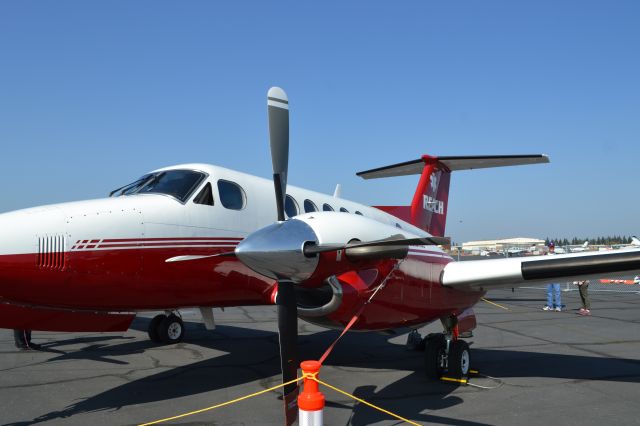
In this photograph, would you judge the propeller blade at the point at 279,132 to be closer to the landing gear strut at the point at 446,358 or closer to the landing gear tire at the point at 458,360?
the landing gear strut at the point at 446,358

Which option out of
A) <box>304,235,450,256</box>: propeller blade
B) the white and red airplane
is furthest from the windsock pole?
<box>304,235,450,256</box>: propeller blade

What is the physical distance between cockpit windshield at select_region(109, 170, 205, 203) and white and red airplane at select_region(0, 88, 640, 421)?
21 millimetres

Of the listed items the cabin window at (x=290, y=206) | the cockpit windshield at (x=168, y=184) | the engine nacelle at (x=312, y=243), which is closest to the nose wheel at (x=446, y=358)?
the engine nacelle at (x=312, y=243)

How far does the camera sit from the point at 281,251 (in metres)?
4.95

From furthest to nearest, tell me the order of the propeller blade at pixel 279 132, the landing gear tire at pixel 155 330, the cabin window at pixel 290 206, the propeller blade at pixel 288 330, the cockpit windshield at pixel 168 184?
the landing gear tire at pixel 155 330
the cabin window at pixel 290 206
the cockpit windshield at pixel 168 184
the propeller blade at pixel 279 132
the propeller blade at pixel 288 330

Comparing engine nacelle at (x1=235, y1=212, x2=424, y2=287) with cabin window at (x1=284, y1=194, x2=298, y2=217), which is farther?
cabin window at (x1=284, y1=194, x2=298, y2=217)

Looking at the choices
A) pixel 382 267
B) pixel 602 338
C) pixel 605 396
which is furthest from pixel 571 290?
pixel 382 267

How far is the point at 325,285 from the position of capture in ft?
19.4

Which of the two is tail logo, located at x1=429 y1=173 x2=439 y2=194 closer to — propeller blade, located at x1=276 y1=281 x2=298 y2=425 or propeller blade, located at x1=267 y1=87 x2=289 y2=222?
propeller blade, located at x1=267 y1=87 x2=289 y2=222

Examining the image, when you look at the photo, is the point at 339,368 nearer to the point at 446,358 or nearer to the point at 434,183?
the point at 446,358

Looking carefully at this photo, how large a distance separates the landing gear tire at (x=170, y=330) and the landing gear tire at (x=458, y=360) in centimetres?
585

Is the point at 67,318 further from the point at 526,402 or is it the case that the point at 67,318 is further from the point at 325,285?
the point at 526,402

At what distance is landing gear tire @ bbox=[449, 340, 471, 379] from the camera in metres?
7.27

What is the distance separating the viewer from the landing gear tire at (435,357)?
733 cm
